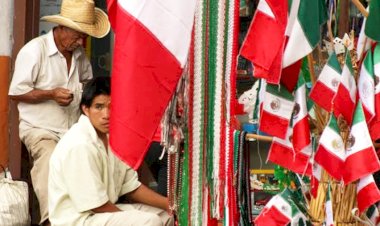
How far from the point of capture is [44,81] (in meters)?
5.98

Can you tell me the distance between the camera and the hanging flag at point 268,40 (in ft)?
10.5

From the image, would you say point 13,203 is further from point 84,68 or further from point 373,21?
point 373,21

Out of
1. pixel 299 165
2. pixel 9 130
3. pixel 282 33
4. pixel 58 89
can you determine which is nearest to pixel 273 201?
pixel 299 165

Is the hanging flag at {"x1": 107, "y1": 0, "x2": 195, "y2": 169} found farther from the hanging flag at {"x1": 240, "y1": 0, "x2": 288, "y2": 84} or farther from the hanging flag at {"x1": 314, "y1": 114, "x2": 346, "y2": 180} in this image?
the hanging flag at {"x1": 314, "y1": 114, "x2": 346, "y2": 180}

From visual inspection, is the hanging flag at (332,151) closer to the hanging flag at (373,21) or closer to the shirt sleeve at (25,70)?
the hanging flag at (373,21)

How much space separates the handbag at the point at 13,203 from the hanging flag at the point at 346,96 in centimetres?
290

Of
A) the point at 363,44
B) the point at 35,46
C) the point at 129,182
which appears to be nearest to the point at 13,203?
the point at 129,182

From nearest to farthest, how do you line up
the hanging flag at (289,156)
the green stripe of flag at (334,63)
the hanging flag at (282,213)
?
1. the green stripe of flag at (334,63)
2. the hanging flag at (289,156)
3. the hanging flag at (282,213)

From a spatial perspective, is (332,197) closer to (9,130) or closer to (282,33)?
(282,33)

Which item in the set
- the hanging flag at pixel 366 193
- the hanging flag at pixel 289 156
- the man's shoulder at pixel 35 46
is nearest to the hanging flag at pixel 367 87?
the hanging flag at pixel 366 193

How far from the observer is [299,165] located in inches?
140

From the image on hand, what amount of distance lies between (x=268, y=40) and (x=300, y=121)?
425 millimetres

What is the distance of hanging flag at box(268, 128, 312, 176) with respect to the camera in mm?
3547

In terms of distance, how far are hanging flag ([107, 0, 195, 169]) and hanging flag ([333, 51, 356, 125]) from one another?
72cm
